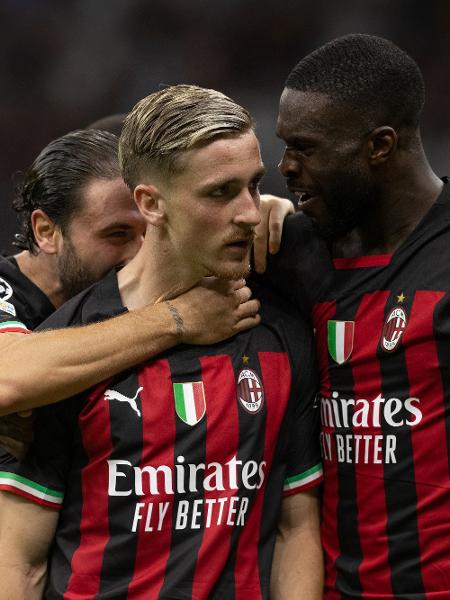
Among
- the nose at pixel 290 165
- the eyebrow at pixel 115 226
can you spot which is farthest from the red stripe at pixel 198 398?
the eyebrow at pixel 115 226

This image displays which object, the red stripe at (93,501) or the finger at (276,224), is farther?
the finger at (276,224)

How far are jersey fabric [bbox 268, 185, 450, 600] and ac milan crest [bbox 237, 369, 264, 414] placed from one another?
0.59 feet

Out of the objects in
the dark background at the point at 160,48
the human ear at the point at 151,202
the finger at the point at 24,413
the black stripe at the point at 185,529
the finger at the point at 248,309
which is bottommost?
the dark background at the point at 160,48

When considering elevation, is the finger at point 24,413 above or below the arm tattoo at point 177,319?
below

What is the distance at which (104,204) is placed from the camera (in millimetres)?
2498

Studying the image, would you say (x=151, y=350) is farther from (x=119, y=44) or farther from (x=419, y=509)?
(x=119, y=44)

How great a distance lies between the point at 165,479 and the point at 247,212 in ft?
1.89

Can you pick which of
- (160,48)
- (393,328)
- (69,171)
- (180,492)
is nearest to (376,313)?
(393,328)

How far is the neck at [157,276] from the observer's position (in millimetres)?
2035

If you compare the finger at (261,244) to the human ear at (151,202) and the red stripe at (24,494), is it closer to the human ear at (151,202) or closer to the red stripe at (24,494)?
the human ear at (151,202)

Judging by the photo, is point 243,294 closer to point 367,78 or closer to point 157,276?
point 157,276

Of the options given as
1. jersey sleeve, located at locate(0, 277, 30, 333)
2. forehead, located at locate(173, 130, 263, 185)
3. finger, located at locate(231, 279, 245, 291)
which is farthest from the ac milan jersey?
forehead, located at locate(173, 130, 263, 185)

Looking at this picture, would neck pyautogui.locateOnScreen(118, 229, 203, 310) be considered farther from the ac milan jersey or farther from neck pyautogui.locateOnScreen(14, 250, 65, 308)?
neck pyautogui.locateOnScreen(14, 250, 65, 308)

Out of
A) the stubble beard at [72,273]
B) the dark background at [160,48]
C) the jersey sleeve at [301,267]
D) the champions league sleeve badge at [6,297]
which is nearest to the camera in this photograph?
the jersey sleeve at [301,267]
